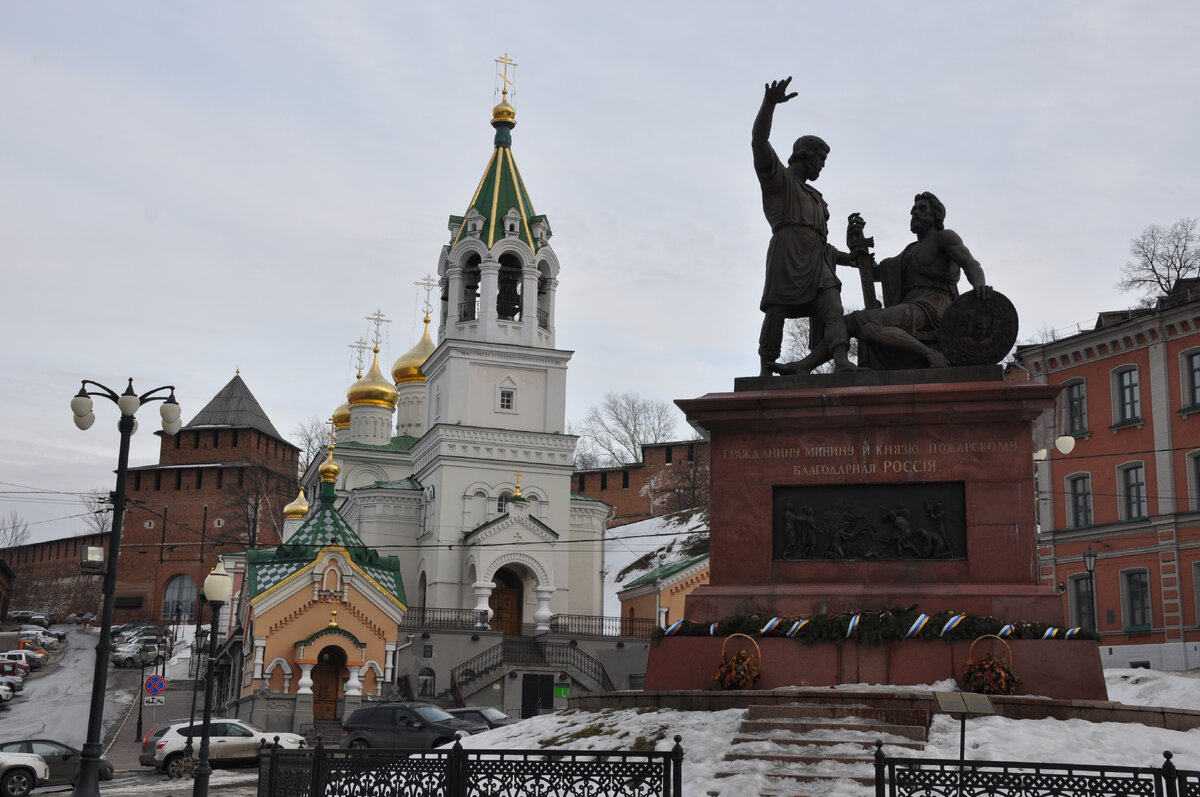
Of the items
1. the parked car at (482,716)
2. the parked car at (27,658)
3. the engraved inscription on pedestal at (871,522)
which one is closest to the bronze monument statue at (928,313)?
the engraved inscription on pedestal at (871,522)

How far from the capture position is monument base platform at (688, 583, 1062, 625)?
1298 centimetres

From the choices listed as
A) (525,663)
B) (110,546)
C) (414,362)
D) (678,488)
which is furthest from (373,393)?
(110,546)

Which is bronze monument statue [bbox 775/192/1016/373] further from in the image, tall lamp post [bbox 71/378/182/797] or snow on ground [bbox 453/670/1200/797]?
tall lamp post [bbox 71/378/182/797]

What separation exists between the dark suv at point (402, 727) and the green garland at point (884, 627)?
11.5 m

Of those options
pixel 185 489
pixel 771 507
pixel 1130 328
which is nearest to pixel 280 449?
pixel 185 489

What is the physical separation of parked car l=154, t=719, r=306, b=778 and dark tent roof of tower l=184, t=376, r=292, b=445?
240 ft

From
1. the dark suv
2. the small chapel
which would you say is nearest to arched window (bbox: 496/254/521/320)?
the small chapel

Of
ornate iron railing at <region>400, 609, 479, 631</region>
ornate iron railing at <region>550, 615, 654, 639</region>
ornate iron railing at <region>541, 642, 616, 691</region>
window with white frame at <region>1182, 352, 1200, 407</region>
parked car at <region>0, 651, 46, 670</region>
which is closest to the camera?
window with white frame at <region>1182, 352, 1200, 407</region>

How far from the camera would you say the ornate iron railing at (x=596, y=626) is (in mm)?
46719

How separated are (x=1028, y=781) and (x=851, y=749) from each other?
2505mm

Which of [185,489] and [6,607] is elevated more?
[185,489]

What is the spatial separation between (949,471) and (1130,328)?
27110 mm

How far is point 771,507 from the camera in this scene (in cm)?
1411

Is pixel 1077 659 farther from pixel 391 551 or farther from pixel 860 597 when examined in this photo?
pixel 391 551
